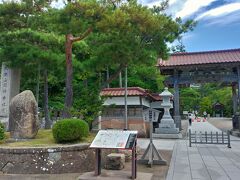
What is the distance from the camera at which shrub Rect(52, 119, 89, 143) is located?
28.8 feet

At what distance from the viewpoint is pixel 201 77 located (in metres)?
21.8

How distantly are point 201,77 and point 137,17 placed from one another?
553 inches

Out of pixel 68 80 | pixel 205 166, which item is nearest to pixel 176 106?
pixel 205 166

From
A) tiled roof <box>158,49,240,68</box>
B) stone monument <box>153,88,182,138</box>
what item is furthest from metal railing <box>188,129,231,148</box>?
tiled roof <box>158,49,240,68</box>

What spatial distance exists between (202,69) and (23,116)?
16389 millimetres

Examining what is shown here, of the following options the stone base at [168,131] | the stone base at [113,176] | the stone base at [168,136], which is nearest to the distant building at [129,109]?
the stone base at [168,136]

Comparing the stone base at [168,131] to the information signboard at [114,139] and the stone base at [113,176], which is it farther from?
the information signboard at [114,139]

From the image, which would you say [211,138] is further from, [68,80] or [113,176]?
[113,176]

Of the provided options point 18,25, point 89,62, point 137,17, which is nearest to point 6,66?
point 18,25

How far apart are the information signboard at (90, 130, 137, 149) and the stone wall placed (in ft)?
4.27

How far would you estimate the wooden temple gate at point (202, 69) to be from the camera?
20734 mm

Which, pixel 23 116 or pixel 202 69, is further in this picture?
pixel 202 69

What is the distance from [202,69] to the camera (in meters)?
21.9

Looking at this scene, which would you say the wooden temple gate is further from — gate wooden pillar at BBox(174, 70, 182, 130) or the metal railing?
the metal railing
